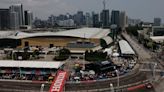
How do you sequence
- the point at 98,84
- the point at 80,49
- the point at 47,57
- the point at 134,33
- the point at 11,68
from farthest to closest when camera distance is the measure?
the point at 134,33 < the point at 80,49 < the point at 47,57 < the point at 11,68 < the point at 98,84

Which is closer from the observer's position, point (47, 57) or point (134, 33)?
point (47, 57)

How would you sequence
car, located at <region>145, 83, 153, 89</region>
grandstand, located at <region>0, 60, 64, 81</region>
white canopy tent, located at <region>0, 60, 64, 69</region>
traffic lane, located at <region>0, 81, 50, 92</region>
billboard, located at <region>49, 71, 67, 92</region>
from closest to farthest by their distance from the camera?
billboard, located at <region>49, 71, 67, 92</region> → traffic lane, located at <region>0, 81, 50, 92</region> → car, located at <region>145, 83, 153, 89</region> → grandstand, located at <region>0, 60, 64, 81</region> → white canopy tent, located at <region>0, 60, 64, 69</region>

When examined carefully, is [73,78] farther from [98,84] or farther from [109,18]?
[109,18]

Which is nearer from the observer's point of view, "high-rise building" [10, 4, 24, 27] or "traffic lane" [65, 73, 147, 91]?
"traffic lane" [65, 73, 147, 91]

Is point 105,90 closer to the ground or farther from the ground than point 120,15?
closer to the ground

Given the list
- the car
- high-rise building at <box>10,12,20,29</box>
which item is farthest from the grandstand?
high-rise building at <box>10,12,20,29</box>

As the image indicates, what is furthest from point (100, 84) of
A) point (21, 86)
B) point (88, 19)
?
point (88, 19)

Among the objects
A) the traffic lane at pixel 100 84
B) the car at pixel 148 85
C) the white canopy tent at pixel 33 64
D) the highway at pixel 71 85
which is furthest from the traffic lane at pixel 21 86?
the car at pixel 148 85

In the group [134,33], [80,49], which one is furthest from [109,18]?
[80,49]

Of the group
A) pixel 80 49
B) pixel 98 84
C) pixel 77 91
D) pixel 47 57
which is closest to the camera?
pixel 77 91

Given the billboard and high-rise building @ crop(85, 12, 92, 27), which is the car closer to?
the billboard
